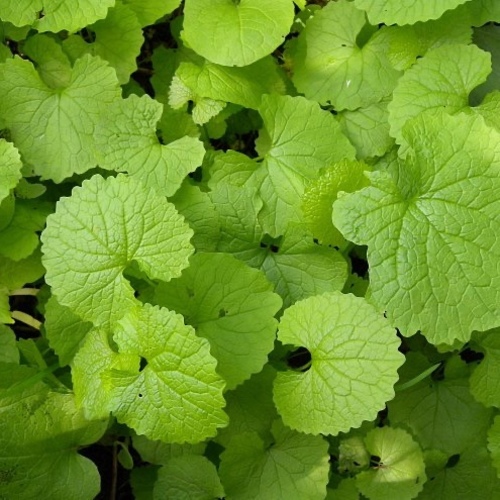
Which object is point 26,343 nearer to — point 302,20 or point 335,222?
point 335,222

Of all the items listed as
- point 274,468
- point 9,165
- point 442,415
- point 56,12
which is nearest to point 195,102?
point 56,12

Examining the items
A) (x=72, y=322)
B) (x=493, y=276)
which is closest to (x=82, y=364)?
(x=72, y=322)

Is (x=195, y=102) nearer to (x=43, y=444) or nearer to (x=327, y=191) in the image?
(x=327, y=191)

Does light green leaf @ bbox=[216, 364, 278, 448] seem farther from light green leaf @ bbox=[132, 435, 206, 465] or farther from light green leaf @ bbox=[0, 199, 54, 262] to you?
light green leaf @ bbox=[0, 199, 54, 262]

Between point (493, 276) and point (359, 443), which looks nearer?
point (493, 276)

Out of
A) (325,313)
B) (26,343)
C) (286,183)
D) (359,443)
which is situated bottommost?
(359,443)

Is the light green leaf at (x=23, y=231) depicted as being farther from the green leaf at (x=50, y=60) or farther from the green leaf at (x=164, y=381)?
the green leaf at (x=164, y=381)
